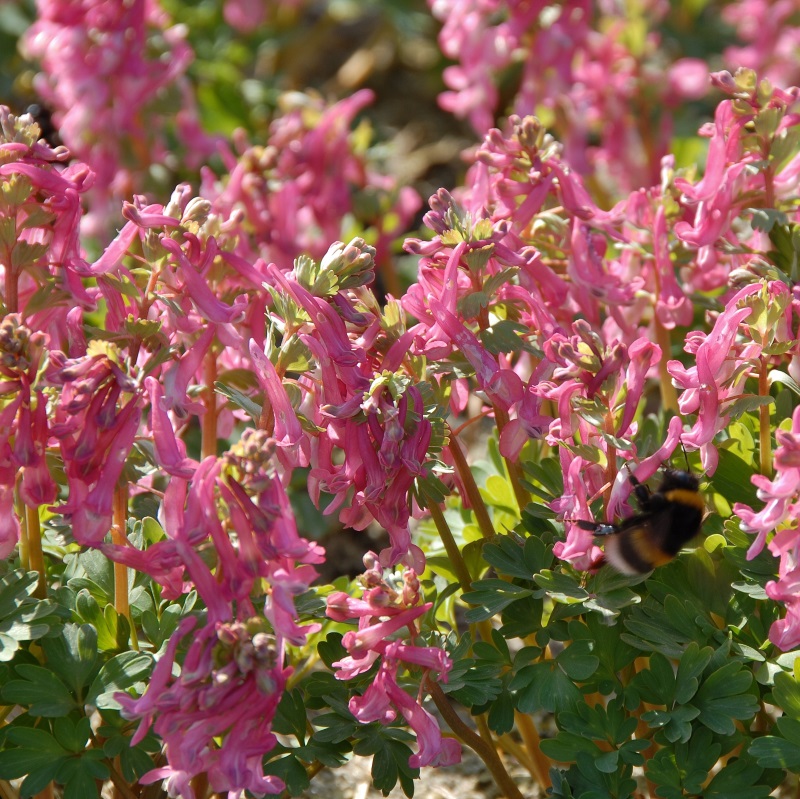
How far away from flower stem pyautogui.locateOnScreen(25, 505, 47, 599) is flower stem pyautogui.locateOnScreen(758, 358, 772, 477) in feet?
4.25

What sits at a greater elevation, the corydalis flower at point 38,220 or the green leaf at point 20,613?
the corydalis flower at point 38,220

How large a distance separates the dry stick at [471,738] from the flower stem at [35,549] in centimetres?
72

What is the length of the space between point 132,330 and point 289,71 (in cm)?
408

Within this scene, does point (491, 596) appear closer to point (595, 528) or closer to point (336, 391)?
point (595, 528)

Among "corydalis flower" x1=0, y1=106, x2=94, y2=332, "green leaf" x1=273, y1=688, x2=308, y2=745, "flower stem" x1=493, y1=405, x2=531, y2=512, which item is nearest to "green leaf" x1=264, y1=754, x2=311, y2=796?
"green leaf" x1=273, y1=688, x2=308, y2=745

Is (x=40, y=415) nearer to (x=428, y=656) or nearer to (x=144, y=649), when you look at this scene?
(x=144, y=649)

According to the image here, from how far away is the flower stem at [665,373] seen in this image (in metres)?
2.41

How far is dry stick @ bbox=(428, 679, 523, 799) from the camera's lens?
1891mm

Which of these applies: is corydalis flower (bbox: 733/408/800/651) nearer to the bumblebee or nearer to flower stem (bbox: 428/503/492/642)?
the bumblebee

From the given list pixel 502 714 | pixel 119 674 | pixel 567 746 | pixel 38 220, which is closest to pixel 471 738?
pixel 502 714

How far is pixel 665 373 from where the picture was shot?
2.42 meters

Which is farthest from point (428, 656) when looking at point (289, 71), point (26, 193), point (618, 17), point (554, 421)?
point (289, 71)

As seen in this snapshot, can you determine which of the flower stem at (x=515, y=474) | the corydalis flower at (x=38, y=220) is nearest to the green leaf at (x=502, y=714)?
the flower stem at (x=515, y=474)

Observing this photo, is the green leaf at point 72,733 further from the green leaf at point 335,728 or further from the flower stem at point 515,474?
the flower stem at point 515,474
